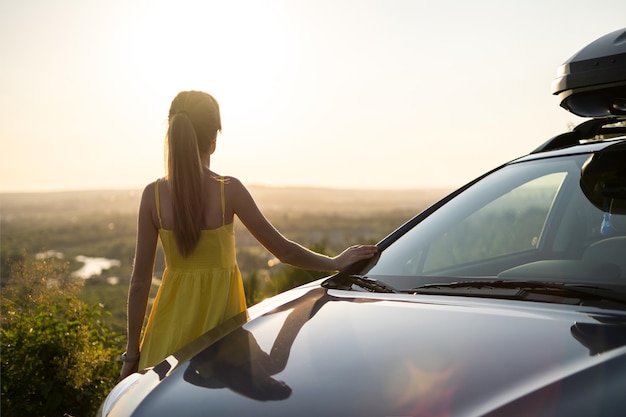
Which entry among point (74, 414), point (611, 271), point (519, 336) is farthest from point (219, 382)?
point (74, 414)

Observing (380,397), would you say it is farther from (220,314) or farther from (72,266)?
(72,266)

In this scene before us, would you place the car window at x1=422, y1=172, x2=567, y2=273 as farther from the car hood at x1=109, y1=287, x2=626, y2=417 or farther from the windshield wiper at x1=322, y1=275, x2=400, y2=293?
the car hood at x1=109, y1=287, x2=626, y2=417

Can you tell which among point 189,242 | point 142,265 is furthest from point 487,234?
point 142,265

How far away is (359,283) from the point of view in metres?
2.61

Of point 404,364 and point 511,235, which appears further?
point 511,235

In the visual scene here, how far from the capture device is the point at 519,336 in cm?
A: 186

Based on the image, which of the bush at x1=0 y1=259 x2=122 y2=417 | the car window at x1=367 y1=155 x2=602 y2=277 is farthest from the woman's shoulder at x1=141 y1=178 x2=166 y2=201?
the bush at x1=0 y1=259 x2=122 y2=417

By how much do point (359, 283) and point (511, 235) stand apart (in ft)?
2.69

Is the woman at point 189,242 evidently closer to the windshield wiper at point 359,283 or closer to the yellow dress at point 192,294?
the yellow dress at point 192,294

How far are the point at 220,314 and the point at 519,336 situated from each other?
4.67ft

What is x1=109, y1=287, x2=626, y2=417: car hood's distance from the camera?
1.58 metres

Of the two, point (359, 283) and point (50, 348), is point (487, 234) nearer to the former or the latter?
point (359, 283)

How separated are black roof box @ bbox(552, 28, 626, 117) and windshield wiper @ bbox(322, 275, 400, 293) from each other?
1017mm

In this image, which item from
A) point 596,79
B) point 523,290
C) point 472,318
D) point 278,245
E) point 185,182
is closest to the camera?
point 472,318
